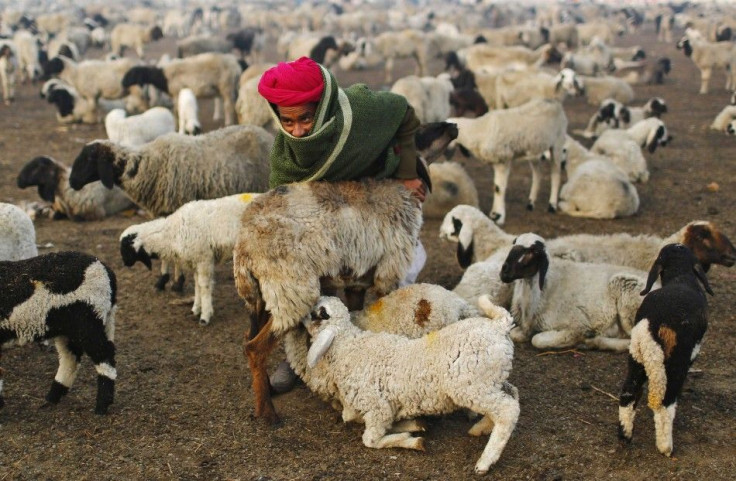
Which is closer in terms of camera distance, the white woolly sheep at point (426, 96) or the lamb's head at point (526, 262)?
the lamb's head at point (526, 262)

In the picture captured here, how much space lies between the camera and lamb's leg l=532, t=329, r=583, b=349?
5457mm

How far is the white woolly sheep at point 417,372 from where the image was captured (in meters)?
3.88

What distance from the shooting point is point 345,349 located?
4293 mm

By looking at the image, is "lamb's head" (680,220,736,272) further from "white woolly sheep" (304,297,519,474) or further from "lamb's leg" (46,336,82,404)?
"lamb's leg" (46,336,82,404)

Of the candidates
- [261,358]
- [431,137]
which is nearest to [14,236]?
[261,358]

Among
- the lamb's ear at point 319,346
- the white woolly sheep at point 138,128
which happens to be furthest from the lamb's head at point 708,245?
the white woolly sheep at point 138,128

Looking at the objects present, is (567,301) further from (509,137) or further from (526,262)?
(509,137)

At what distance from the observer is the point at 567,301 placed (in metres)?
5.63

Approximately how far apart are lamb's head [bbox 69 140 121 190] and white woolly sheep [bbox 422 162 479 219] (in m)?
3.44

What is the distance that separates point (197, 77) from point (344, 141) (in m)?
10.8

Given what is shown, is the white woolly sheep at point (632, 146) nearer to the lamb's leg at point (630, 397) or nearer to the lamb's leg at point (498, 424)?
the lamb's leg at point (630, 397)

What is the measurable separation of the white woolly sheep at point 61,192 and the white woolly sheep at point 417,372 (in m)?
5.35

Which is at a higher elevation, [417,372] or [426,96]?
[417,372]

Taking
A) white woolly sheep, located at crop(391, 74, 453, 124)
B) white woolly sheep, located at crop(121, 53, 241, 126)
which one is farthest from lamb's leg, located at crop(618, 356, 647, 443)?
white woolly sheep, located at crop(121, 53, 241, 126)
